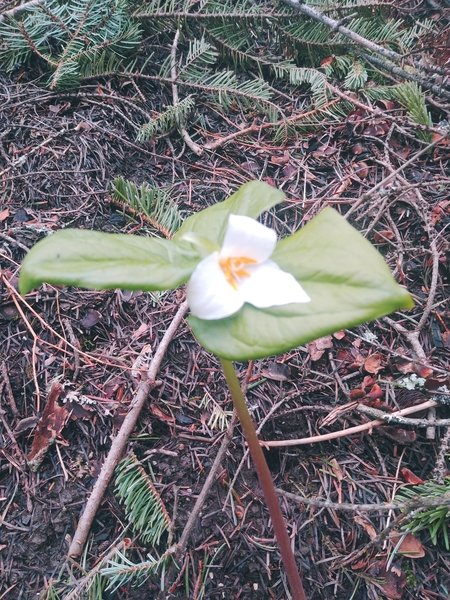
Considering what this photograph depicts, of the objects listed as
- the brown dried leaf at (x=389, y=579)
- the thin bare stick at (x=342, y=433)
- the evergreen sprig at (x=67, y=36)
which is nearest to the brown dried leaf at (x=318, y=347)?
the thin bare stick at (x=342, y=433)

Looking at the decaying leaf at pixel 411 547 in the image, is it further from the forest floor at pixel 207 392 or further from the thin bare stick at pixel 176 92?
the thin bare stick at pixel 176 92

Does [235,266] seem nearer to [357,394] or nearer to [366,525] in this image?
[357,394]

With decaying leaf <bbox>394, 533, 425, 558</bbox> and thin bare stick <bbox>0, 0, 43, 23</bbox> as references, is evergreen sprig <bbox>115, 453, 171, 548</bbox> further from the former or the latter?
thin bare stick <bbox>0, 0, 43, 23</bbox>

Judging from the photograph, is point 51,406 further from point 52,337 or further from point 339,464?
point 339,464

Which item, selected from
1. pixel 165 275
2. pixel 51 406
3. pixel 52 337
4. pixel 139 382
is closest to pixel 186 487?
pixel 139 382

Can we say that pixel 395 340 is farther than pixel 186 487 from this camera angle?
Yes
